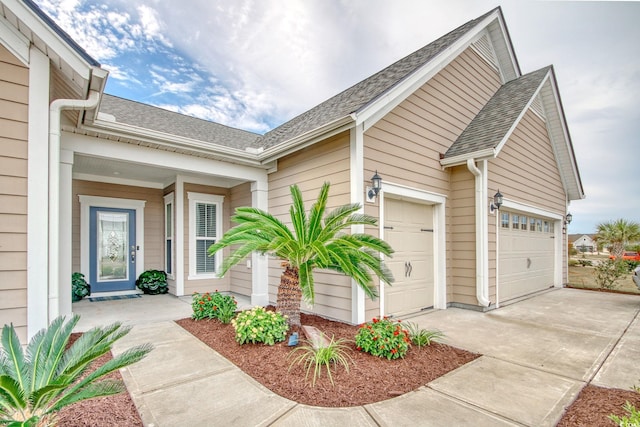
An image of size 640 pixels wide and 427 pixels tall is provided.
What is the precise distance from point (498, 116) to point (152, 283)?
9.10 meters

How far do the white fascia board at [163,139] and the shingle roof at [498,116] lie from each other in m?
4.26

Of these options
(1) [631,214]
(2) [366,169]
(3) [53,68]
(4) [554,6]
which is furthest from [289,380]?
(1) [631,214]

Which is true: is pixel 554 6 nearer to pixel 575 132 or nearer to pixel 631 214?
pixel 575 132

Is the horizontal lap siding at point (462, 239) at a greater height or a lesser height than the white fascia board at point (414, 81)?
lesser

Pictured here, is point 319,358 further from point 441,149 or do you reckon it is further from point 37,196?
point 441,149

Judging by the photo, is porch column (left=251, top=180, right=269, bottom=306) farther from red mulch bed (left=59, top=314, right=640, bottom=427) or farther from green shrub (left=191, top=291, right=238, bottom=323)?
red mulch bed (left=59, top=314, right=640, bottom=427)

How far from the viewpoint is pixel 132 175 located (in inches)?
292

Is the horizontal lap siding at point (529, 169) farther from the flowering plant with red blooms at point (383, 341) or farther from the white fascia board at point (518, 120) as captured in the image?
the flowering plant with red blooms at point (383, 341)

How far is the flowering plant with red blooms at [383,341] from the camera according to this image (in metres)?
3.47

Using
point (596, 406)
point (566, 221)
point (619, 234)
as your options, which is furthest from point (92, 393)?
point (619, 234)

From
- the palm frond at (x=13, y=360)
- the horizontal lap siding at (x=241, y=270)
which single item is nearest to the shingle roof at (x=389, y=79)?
the horizontal lap siding at (x=241, y=270)

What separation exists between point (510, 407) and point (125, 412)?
3100mm

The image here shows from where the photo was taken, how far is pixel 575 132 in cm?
1217

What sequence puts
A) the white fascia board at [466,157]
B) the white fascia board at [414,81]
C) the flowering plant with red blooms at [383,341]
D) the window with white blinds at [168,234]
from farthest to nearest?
the window with white blinds at [168,234]
the white fascia board at [466,157]
the white fascia board at [414,81]
the flowering plant with red blooms at [383,341]
